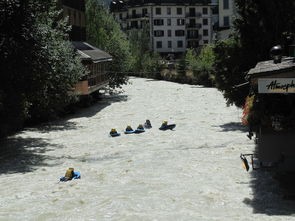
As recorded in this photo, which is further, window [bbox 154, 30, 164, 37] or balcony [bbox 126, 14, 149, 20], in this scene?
window [bbox 154, 30, 164, 37]

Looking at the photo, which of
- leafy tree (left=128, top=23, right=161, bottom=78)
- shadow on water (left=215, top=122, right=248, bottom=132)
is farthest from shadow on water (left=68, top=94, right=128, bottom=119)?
leafy tree (left=128, top=23, right=161, bottom=78)

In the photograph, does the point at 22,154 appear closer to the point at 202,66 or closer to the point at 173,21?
the point at 202,66

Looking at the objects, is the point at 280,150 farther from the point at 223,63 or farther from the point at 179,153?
the point at 223,63

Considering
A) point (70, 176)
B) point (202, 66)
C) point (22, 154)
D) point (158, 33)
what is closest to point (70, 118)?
point (22, 154)

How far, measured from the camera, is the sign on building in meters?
11.4

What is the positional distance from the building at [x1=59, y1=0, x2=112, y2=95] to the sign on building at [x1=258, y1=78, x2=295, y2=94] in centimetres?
2386

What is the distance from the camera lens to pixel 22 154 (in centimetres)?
2103

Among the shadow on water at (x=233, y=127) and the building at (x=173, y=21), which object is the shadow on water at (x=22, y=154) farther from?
the building at (x=173, y=21)

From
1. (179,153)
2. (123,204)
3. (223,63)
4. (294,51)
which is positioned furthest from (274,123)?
(223,63)

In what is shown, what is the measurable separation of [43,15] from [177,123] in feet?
34.6

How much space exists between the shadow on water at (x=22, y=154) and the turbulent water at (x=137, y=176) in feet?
0.12

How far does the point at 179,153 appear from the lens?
1995 cm

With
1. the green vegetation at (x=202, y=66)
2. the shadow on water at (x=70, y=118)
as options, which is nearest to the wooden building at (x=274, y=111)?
the shadow on water at (x=70, y=118)

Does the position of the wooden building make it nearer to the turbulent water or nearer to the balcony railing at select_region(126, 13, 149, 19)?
the turbulent water
